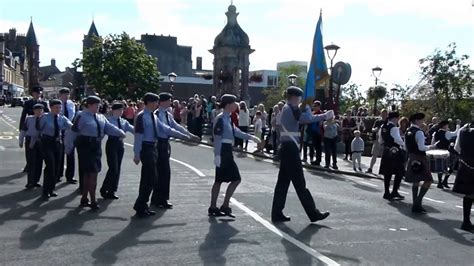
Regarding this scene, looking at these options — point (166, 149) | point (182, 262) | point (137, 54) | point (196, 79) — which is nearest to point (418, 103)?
point (166, 149)

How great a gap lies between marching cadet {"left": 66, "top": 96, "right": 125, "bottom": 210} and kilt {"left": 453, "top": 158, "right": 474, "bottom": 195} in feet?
18.9

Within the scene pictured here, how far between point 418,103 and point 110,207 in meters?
Answer: 26.0

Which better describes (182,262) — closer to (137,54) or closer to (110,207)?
(110,207)

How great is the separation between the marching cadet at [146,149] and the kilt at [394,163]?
16.0 ft

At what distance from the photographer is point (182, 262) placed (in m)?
7.30

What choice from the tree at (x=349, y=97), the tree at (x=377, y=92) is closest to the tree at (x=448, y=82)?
the tree at (x=377, y=92)

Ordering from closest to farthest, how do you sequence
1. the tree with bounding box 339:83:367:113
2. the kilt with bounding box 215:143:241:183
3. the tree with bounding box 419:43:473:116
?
the kilt with bounding box 215:143:241:183, the tree with bounding box 419:43:473:116, the tree with bounding box 339:83:367:113

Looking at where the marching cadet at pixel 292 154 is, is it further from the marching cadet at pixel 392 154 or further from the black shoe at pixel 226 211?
the marching cadet at pixel 392 154

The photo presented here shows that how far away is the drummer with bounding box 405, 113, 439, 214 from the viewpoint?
1141 cm

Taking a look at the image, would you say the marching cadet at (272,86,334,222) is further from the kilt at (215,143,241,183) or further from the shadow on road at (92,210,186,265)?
the shadow on road at (92,210,186,265)

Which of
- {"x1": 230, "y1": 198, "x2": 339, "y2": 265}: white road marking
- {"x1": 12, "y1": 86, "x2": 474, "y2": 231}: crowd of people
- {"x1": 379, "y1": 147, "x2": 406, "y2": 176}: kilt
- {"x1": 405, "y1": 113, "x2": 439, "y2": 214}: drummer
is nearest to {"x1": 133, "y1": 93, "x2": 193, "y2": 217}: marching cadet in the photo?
{"x1": 12, "y1": 86, "x2": 474, "y2": 231}: crowd of people

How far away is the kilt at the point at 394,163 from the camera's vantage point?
12.9 metres

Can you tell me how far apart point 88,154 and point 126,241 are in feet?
8.99

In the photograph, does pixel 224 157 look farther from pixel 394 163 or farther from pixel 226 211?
pixel 394 163
